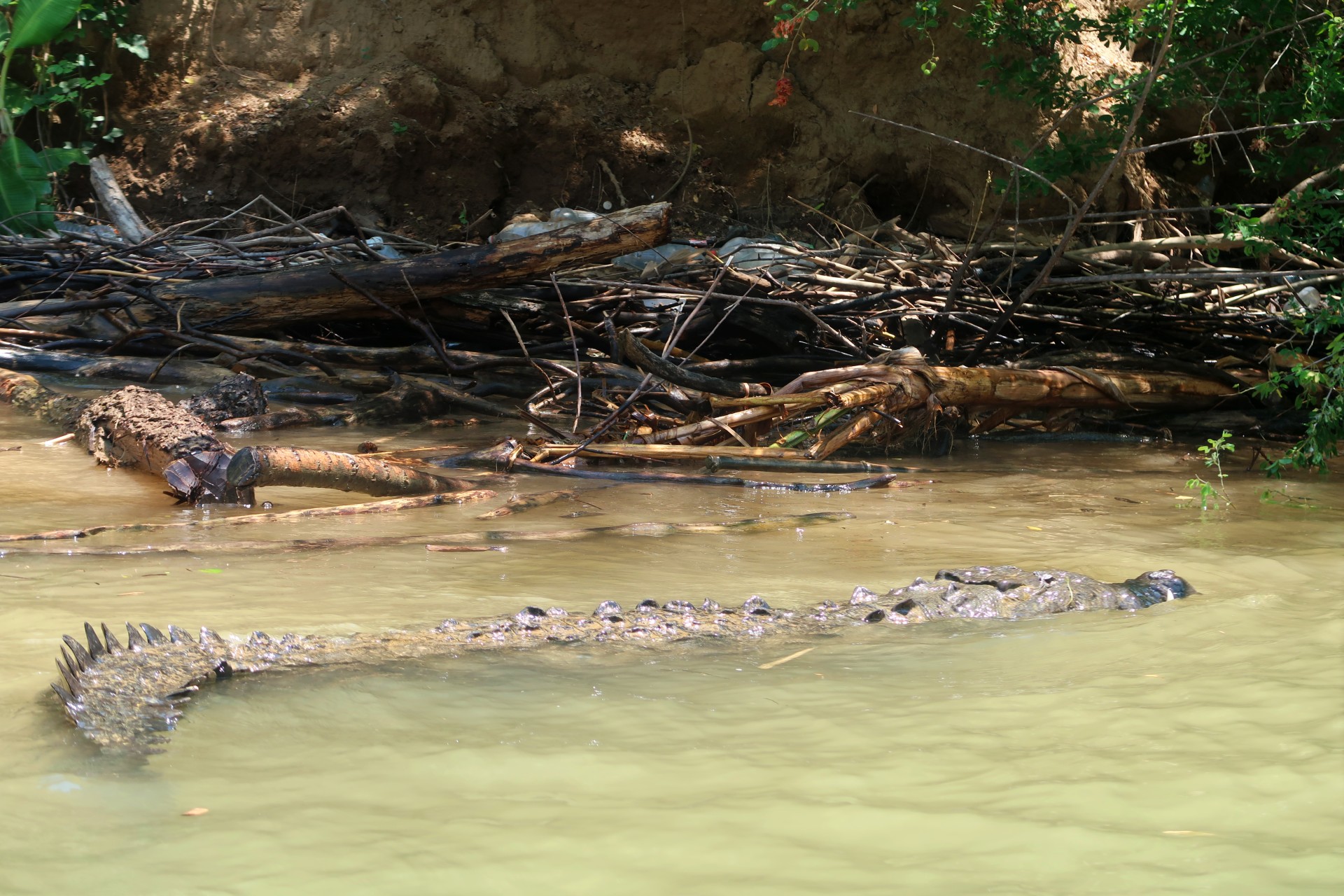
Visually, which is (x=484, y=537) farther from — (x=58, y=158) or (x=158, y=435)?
(x=58, y=158)

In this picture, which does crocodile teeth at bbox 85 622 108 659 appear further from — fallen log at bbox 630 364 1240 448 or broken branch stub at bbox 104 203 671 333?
broken branch stub at bbox 104 203 671 333

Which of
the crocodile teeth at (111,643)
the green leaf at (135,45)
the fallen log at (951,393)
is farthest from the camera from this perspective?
the green leaf at (135,45)

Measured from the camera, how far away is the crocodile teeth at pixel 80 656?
193 cm

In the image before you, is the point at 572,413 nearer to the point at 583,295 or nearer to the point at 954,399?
the point at 583,295

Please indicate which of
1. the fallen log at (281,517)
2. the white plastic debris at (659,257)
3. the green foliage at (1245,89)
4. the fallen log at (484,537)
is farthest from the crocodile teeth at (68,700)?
the white plastic debris at (659,257)

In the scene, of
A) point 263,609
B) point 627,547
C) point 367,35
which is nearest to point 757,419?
point 627,547

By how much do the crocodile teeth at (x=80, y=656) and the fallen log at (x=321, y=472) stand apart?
79.4 inches

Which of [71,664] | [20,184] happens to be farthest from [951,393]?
[20,184]

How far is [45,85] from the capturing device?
1049 cm

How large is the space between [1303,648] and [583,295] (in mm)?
5509

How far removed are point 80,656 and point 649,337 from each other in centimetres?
538

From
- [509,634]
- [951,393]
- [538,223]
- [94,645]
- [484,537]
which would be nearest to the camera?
[94,645]

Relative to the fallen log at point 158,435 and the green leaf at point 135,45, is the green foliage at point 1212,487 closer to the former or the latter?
the fallen log at point 158,435

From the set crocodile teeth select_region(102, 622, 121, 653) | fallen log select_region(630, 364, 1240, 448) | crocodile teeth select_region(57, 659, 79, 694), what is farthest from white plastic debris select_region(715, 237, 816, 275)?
crocodile teeth select_region(57, 659, 79, 694)
